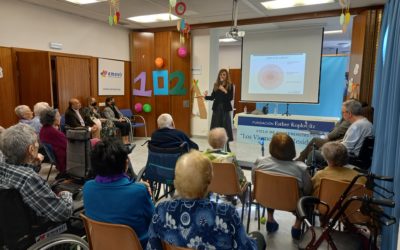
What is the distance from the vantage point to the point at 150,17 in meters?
6.00

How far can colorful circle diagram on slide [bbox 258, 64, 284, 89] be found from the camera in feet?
20.5

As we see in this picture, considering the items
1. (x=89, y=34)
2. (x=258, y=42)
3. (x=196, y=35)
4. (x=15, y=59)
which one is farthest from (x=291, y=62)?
(x=15, y=59)

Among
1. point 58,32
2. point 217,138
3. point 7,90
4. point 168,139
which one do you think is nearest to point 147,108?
point 58,32

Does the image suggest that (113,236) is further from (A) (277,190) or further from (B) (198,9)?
(B) (198,9)

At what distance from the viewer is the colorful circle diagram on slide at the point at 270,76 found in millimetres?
6241

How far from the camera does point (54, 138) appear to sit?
9.99 ft

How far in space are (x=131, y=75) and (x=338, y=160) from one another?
6.18 metres

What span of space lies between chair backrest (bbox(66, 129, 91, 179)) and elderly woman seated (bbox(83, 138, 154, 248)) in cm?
142

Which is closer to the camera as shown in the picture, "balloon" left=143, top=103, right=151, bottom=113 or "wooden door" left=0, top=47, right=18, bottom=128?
"wooden door" left=0, top=47, right=18, bottom=128

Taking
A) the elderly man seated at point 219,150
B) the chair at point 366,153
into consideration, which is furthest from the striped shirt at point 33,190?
the chair at point 366,153

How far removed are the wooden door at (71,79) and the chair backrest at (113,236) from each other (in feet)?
15.7

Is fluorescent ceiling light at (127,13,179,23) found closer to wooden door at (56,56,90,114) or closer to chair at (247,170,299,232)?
wooden door at (56,56,90,114)

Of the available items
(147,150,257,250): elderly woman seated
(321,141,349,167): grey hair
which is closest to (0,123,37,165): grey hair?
(147,150,257,250): elderly woman seated

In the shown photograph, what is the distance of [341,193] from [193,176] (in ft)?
4.38
